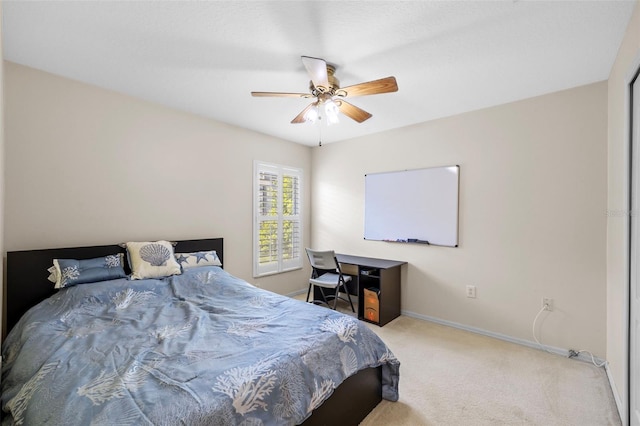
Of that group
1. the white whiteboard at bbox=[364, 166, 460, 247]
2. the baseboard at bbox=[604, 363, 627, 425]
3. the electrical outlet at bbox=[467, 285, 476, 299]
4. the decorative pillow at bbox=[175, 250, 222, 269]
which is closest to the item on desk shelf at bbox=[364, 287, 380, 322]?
the white whiteboard at bbox=[364, 166, 460, 247]

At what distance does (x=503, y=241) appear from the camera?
9.71 ft

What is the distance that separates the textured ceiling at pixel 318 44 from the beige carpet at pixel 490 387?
2.45 meters

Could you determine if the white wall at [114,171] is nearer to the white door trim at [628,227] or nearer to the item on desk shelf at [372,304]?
the item on desk shelf at [372,304]

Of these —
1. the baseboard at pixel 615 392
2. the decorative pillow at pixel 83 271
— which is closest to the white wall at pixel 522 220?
the baseboard at pixel 615 392

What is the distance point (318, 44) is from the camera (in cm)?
195

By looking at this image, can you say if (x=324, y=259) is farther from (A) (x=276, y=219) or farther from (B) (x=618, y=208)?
(B) (x=618, y=208)

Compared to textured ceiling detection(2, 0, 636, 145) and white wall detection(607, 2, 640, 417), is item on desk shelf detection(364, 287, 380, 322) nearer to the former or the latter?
white wall detection(607, 2, 640, 417)

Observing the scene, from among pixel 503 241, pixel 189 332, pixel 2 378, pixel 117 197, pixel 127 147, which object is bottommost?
pixel 2 378

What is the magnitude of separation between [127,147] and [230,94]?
1146mm

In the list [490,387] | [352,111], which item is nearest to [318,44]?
[352,111]

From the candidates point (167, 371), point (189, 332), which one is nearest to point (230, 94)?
point (189, 332)

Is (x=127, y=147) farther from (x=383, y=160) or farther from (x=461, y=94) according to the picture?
(x=461, y=94)

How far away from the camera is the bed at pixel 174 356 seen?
113cm

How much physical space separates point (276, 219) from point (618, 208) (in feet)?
11.6
